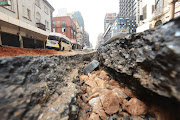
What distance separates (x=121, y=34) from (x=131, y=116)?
52.2ft

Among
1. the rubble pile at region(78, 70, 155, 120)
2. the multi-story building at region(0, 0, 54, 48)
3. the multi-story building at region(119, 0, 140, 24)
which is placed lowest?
the rubble pile at region(78, 70, 155, 120)

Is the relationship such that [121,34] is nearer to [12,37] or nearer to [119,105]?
[119,105]

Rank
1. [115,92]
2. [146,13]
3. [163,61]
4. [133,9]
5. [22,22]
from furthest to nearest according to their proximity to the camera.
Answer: [133,9], [146,13], [22,22], [115,92], [163,61]

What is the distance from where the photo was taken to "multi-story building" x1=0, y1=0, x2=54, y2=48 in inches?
302

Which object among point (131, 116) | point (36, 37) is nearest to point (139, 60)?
point (131, 116)

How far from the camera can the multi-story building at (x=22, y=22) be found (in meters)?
7.66

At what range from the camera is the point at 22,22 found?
885 cm

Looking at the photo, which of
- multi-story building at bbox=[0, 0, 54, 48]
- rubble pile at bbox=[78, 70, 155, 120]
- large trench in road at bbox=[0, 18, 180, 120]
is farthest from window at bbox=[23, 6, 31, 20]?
rubble pile at bbox=[78, 70, 155, 120]

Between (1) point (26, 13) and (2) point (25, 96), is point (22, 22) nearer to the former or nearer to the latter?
(1) point (26, 13)

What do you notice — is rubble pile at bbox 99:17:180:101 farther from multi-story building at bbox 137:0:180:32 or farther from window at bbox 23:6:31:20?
window at bbox 23:6:31:20

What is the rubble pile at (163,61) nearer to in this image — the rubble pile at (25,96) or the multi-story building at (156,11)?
the rubble pile at (25,96)

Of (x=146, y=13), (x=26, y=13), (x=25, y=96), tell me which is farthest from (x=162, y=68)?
(x=146, y=13)

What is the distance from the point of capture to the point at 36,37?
484 inches

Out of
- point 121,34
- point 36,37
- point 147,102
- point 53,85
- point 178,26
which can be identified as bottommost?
point 147,102
